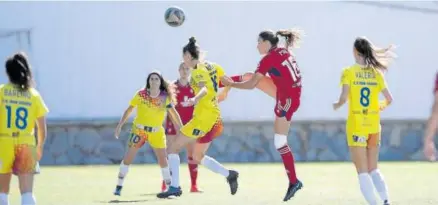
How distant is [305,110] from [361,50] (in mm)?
11017

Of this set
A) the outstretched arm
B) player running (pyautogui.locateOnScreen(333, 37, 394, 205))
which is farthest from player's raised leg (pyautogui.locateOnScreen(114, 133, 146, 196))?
player running (pyautogui.locateOnScreen(333, 37, 394, 205))

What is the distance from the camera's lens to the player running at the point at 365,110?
10.7 m

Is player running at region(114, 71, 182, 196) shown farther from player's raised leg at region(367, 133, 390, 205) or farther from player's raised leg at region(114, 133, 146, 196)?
player's raised leg at region(367, 133, 390, 205)

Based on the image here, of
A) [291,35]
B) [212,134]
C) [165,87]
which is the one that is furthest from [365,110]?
[165,87]

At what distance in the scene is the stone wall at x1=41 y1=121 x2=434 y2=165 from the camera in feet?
69.4

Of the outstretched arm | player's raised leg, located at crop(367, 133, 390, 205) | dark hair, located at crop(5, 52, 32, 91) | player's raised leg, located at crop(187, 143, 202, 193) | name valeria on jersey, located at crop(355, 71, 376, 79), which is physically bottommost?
player's raised leg, located at crop(187, 143, 202, 193)

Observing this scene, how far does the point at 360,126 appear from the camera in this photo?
10695 millimetres

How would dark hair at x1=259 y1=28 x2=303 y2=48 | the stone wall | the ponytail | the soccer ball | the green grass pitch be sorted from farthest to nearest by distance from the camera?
1. the stone wall
2. the soccer ball
3. the green grass pitch
4. the ponytail
5. dark hair at x1=259 y1=28 x2=303 y2=48

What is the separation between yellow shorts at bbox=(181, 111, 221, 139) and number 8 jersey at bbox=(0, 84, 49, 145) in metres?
3.54

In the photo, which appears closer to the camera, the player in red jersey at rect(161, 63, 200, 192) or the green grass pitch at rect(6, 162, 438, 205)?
the green grass pitch at rect(6, 162, 438, 205)

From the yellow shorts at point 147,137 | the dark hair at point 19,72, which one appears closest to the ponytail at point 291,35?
the yellow shorts at point 147,137

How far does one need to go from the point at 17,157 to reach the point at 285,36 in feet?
11.8

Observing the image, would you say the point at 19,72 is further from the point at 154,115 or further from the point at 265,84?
the point at 154,115

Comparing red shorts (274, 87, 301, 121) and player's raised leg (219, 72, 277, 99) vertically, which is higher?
player's raised leg (219, 72, 277, 99)
